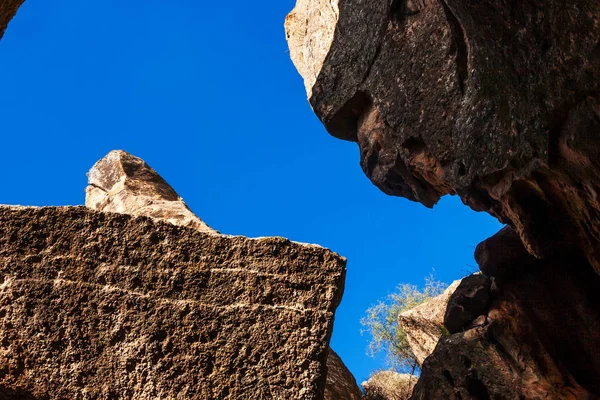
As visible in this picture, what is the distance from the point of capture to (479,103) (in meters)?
11.2

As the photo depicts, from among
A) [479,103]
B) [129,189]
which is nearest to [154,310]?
[129,189]

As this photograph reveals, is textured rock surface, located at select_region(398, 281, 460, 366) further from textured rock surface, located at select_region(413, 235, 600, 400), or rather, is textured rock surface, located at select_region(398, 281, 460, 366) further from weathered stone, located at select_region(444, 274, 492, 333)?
textured rock surface, located at select_region(413, 235, 600, 400)

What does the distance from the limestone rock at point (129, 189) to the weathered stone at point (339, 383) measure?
11.2ft

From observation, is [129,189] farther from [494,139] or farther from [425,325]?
[425,325]

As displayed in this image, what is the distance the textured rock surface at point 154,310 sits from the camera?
11.8 ft

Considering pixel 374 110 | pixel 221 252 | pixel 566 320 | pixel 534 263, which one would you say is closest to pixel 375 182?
pixel 374 110

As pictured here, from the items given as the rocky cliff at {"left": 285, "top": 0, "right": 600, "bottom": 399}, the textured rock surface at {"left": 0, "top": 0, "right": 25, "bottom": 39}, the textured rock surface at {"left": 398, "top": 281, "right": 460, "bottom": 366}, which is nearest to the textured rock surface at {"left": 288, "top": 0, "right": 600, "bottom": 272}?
the rocky cliff at {"left": 285, "top": 0, "right": 600, "bottom": 399}

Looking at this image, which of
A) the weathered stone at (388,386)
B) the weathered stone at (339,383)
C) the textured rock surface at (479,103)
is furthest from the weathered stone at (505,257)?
the weathered stone at (339,383)

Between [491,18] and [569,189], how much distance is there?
393 centimetres

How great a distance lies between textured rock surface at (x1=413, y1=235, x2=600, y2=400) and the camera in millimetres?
14867

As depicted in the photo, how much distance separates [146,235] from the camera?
3.95m

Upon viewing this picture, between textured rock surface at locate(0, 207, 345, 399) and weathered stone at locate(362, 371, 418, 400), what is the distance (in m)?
19.5

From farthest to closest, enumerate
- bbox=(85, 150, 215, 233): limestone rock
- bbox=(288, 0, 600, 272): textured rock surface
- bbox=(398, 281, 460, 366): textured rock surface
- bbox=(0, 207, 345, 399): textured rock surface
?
1. bbox=(398, 281, 460, 366): textured rock surface
2. bbox=(85, 150, 215, 233): limestone rock
3. bbox=(288, 0, 600, 272): textured rock surface
4. bbox=(0, 207, 345, 399): textured rock surface

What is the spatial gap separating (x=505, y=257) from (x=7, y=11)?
1444 centimetres
